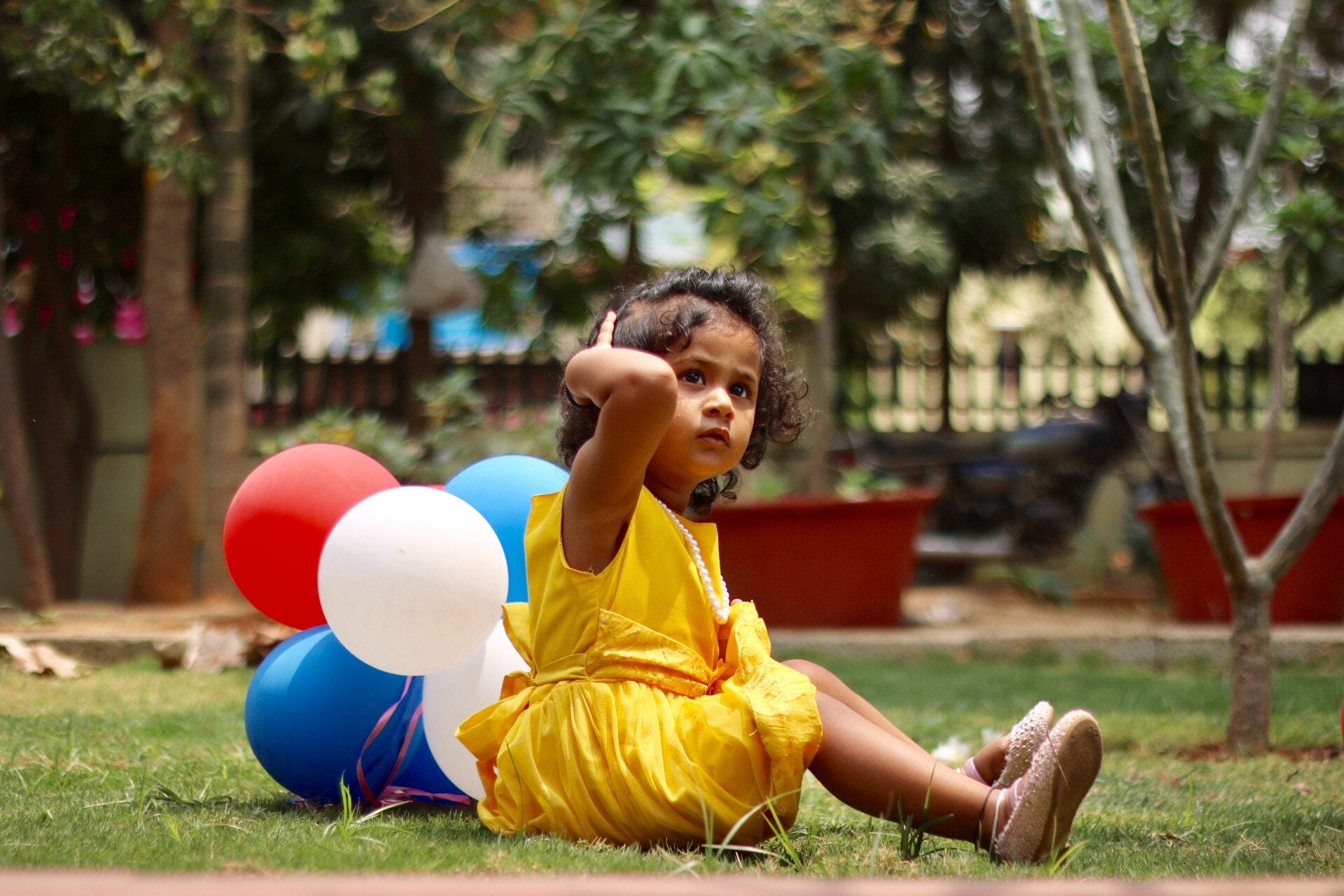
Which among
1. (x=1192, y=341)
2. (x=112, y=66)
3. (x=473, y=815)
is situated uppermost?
(x=112, y=66)

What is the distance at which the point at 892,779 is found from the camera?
1.82 meters

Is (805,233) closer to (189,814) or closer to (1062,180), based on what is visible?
(1062,180)

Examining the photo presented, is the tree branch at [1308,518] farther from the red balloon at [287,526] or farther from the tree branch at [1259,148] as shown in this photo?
the red balloon at [287,526]

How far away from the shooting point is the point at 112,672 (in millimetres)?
4117

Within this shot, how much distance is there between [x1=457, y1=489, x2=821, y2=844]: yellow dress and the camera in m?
1.83

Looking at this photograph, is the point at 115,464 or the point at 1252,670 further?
the point at 115,464

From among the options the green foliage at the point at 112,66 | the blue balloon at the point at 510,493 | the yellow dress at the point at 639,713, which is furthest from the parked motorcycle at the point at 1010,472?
the yellow dress at the point at 639,713

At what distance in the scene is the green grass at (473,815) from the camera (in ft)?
5.69

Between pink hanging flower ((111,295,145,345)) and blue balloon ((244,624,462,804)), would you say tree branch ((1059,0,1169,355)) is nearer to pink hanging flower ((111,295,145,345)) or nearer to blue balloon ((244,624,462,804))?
blue balloon ((244,624,462,804))

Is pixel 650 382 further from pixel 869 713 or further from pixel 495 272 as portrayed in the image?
pixel 495 272

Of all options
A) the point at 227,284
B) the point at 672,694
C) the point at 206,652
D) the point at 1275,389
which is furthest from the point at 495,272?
the point at 672,694

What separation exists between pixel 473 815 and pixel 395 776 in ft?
0.61

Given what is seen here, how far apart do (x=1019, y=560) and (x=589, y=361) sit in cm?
653

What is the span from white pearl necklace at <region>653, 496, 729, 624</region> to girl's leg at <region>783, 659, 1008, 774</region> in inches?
5.4
